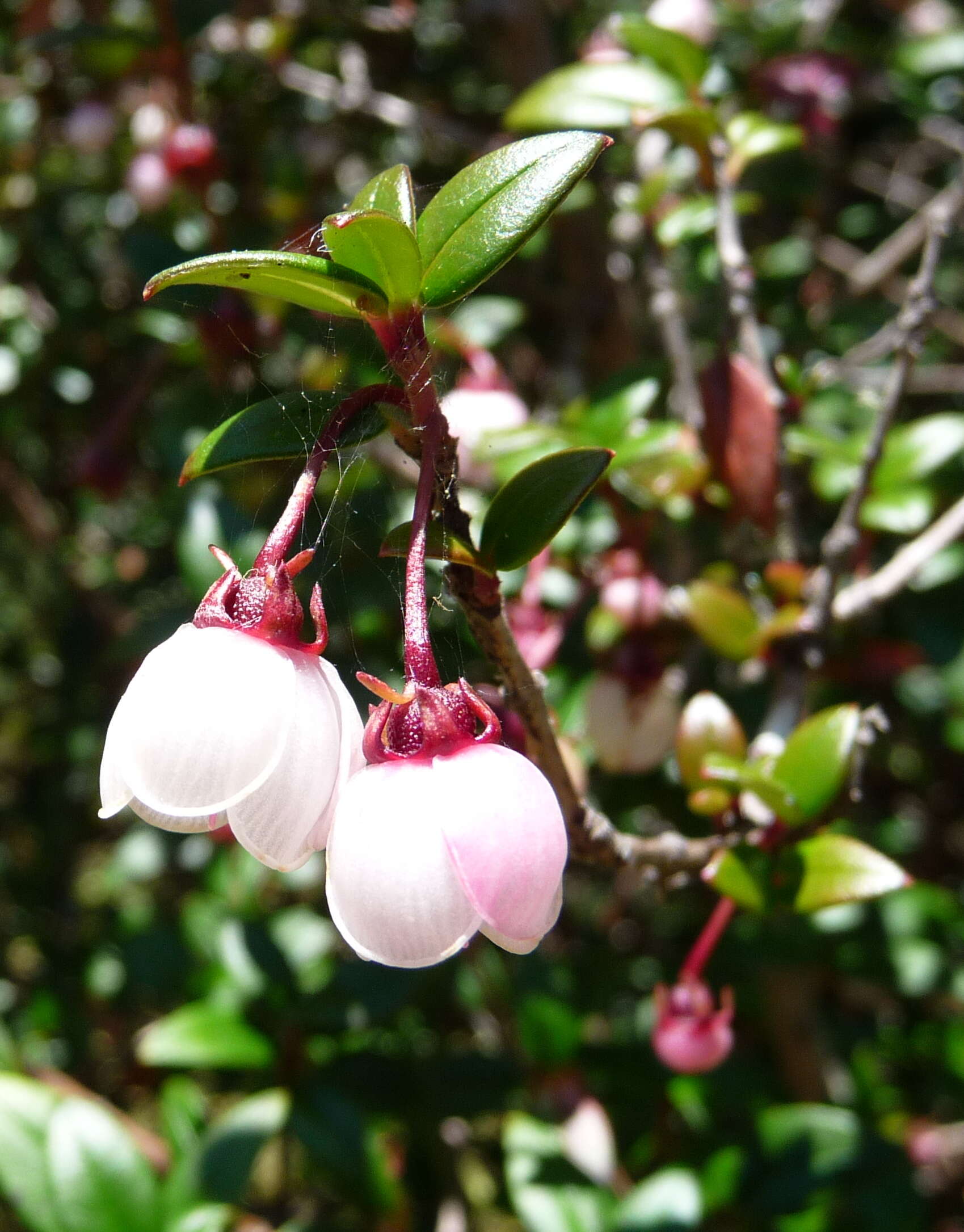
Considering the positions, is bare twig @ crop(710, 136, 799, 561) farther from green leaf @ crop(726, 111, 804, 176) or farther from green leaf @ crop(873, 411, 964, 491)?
green leaf @ crop(873, 411, 964, 491)

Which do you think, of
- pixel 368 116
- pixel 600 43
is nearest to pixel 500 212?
pixel 600 43

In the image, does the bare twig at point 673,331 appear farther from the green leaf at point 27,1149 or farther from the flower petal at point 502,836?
the green leaf at point 27,1149

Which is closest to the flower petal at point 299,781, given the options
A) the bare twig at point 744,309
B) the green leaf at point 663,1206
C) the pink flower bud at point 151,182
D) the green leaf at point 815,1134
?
the bare twig at point 744,309

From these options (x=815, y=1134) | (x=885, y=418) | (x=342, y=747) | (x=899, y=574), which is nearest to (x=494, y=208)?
(x=342, y=747)

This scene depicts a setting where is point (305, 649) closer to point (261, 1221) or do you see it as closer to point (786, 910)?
point (786, 910)

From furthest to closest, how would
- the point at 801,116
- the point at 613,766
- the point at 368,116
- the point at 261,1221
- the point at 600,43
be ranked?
the point at 368,116 → the point at 801,116 → the point at 600,43 → the point at 261,1221 → the point at 613,766

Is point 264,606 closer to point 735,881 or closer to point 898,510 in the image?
point 735,881
